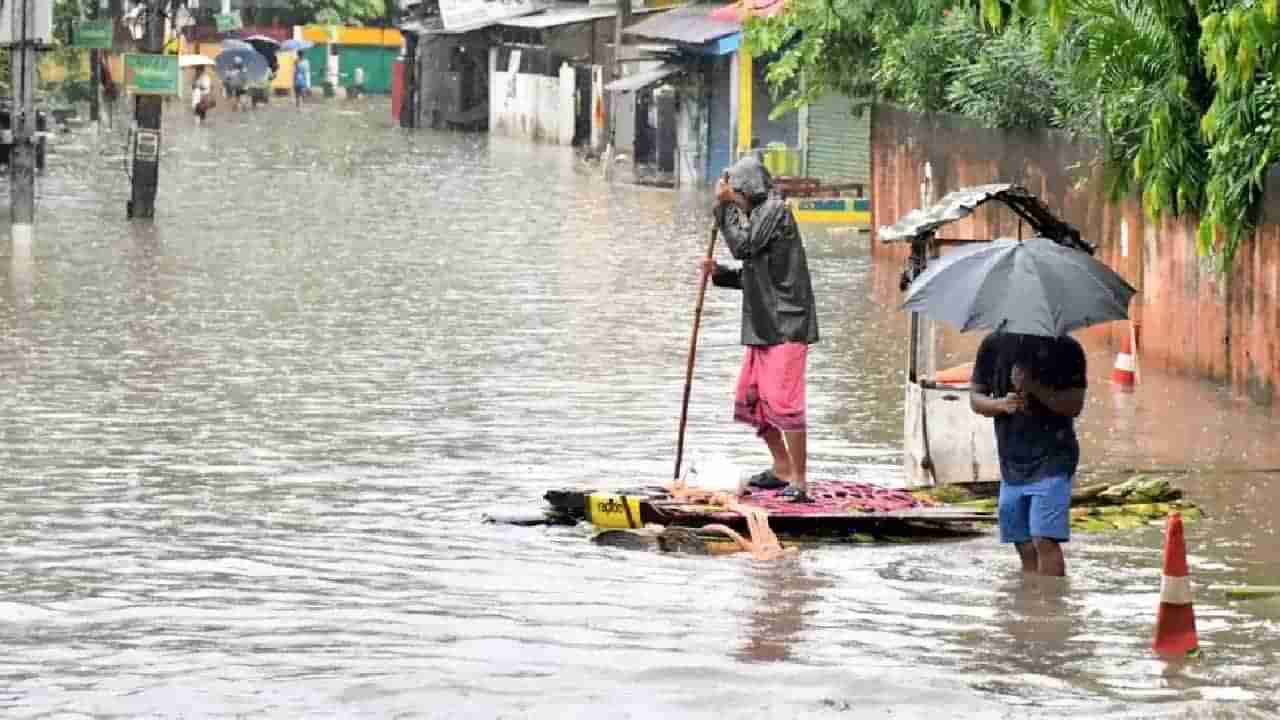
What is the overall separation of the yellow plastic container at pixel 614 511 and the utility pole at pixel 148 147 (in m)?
21.8

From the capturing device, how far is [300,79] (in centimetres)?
8769

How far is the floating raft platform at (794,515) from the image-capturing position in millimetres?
12359

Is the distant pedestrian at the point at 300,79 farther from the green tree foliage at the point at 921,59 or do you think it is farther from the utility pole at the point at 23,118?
the green tree foliage at the point at 921,59

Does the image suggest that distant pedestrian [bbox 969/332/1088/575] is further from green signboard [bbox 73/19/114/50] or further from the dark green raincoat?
green signboard [bbox 73/19/114/50]

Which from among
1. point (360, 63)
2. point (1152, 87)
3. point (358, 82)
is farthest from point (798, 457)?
point (360, 63)

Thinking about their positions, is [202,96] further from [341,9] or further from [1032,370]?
[1032,370]

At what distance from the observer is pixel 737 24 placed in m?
45.2

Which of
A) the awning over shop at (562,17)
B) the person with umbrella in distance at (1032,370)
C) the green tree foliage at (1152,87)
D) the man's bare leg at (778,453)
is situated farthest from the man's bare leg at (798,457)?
the awning over shop at (562,17)

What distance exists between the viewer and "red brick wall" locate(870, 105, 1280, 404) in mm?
17953

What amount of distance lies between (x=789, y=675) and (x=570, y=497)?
343 centimetres

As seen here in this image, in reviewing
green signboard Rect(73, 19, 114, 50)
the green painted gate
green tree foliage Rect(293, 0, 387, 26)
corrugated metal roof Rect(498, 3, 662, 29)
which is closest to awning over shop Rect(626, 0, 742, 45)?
corrugated metal roof Rect(498, 3, 662, 29)

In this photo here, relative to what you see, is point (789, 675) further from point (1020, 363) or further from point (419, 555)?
point (419, 555)

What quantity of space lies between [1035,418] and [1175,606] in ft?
4.57

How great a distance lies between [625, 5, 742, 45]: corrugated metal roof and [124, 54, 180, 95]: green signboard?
41.8ft
